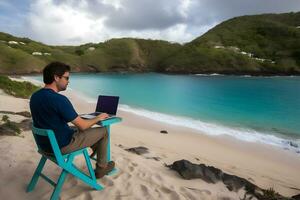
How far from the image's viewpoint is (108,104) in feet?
18.6

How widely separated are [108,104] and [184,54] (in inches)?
4271

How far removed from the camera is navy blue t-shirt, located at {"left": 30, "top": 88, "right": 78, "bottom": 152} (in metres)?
4.23

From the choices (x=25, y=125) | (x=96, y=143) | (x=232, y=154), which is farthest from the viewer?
(x=232, y=154)

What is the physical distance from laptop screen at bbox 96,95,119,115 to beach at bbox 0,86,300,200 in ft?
3.95

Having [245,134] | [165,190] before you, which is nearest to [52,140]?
[165,190]

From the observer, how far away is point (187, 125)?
16.5m

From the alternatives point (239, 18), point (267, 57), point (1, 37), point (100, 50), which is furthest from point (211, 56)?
point (239, 18)

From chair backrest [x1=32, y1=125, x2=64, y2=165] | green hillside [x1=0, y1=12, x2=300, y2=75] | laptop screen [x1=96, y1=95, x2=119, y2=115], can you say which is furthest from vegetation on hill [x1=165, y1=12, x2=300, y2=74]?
chair backrest [x1=32, y1=125, x2=64, y2=165]

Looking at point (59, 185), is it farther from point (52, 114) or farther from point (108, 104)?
point (108, 104)

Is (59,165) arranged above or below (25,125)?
above

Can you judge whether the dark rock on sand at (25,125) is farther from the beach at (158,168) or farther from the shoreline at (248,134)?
the shoreline at (248,134)

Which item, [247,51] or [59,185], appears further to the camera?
[247,51]

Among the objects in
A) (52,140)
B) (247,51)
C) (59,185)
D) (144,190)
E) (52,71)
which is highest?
(247,51)

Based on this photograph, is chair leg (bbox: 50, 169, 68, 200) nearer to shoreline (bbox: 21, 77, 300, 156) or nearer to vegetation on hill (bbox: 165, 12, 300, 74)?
shoreline (bbox: 21, 77, 300, 156)
